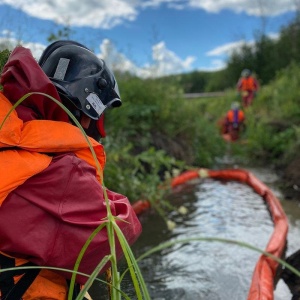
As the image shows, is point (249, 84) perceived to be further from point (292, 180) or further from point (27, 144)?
point (27, 144)

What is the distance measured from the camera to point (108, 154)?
4.47 meters

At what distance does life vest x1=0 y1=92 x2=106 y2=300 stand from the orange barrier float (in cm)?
152

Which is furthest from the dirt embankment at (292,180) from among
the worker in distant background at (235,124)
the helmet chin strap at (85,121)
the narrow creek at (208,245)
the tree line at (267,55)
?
the tree line at (267,55)

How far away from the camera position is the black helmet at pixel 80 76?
189cm

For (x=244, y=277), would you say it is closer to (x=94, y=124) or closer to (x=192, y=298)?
(x=192, y=298)

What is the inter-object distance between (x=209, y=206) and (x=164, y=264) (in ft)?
6.86

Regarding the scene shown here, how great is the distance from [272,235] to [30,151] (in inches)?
115

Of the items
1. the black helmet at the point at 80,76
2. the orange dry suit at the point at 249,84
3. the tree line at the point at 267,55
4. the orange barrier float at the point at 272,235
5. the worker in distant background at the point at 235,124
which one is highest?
the tree line at the point at 267,55

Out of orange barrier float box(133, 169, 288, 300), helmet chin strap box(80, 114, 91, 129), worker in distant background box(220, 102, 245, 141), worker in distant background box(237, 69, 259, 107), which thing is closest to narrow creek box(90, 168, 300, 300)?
orange barrier float box(133, 169, 288, 300)

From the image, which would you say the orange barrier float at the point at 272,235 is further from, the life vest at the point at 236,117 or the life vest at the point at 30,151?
the life vest at the point at 236,117

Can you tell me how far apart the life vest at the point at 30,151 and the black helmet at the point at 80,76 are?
276 millimetres

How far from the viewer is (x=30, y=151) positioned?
1559 mm

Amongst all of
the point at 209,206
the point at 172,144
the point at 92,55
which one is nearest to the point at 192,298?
the point at 92,55

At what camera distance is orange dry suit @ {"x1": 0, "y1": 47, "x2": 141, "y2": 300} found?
150cm
